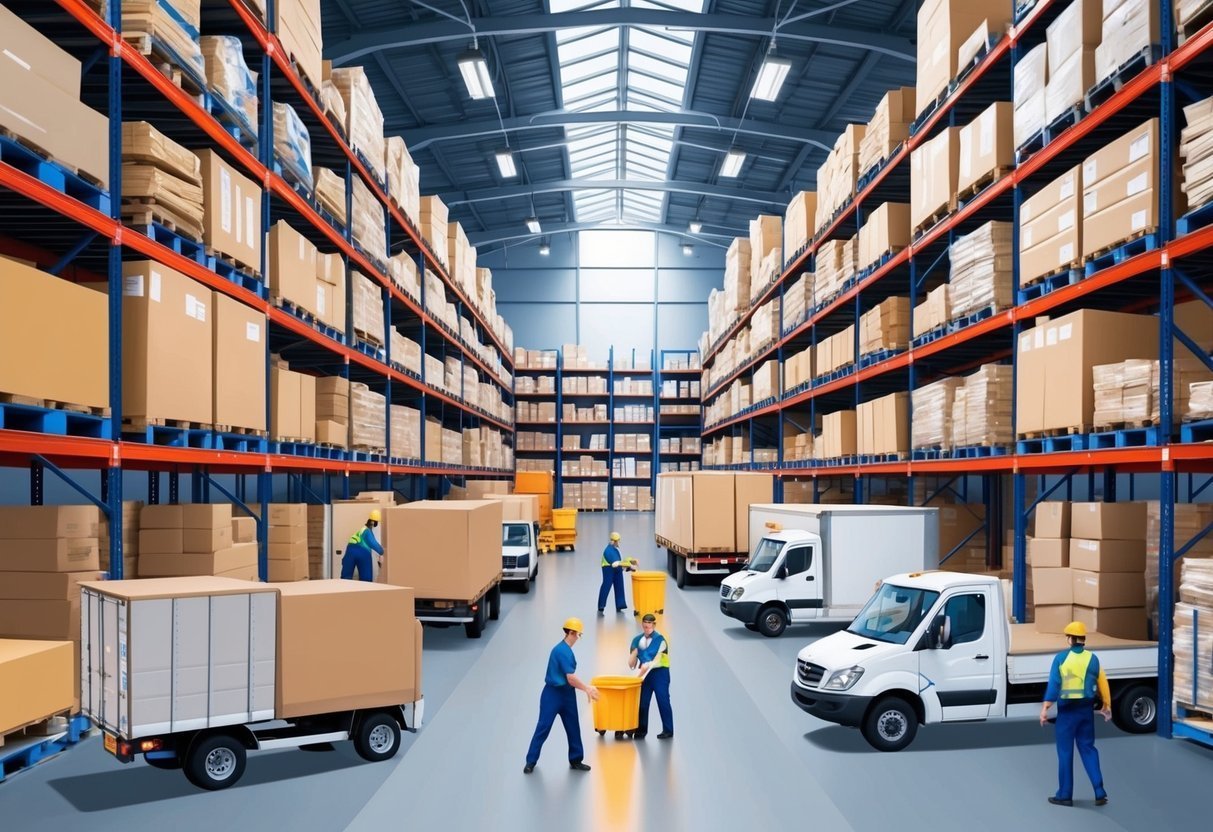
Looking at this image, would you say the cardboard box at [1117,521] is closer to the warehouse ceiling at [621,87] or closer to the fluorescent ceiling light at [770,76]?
the warehouse ceiling at [621,87]

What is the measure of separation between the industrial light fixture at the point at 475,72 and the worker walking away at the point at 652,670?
13330mm

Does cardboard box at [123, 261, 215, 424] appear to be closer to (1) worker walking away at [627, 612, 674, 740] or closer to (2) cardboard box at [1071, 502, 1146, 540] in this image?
(1) worker walking away at [627, 612, 674, 740]

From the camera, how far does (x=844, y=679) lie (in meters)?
7.39

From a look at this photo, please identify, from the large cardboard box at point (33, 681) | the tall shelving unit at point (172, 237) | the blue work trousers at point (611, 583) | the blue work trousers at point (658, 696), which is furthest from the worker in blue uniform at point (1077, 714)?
the blue work trousers at point (611, 583)

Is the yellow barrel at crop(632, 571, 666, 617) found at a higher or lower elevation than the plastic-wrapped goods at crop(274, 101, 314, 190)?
lower

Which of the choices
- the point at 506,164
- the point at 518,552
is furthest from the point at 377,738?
the point at 506,164

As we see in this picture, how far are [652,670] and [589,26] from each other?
49.3 feet

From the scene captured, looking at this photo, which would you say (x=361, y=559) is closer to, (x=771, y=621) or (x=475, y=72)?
(x=771, y=621)

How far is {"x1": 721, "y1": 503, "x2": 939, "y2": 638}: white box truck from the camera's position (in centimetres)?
1164

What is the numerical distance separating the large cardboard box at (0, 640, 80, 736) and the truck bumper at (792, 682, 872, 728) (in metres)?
5.31

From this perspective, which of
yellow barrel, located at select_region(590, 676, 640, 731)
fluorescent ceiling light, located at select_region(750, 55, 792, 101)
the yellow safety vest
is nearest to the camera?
the yellow safety vest

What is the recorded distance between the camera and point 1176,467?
Result: 25.3 feet

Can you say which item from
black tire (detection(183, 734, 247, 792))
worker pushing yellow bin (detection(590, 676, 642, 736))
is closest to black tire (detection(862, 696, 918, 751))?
worker pushing yellow bin (detection(590, 676, 642, 736))

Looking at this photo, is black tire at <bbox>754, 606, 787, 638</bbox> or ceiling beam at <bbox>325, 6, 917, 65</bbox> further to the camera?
ceiling beam at <bbox>325, 6, 917, 65</bbox>
